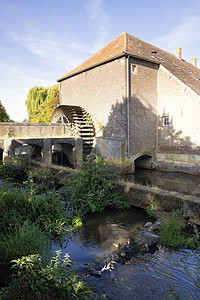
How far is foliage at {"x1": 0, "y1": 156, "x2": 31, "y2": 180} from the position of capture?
355 inches

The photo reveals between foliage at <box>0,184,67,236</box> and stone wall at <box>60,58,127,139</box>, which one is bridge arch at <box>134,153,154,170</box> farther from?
foliage at <box>0,184,67,236</box>

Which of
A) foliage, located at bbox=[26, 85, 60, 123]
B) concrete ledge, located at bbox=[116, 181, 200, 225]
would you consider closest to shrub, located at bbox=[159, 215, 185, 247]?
concrete ledge, located at bbox=[116, 181, 200, 225]

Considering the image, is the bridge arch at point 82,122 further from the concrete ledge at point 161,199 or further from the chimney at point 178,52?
the chimney at point 178,52

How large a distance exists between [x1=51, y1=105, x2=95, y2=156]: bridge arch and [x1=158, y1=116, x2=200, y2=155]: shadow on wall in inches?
176

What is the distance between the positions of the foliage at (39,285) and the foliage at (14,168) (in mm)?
6881

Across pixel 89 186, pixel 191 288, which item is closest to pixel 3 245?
pixel 191 288

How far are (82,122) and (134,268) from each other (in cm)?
1110

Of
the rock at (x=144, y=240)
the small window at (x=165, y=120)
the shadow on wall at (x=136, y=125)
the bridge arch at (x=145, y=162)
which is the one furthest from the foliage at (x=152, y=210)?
the small window at (x=165, y=120)

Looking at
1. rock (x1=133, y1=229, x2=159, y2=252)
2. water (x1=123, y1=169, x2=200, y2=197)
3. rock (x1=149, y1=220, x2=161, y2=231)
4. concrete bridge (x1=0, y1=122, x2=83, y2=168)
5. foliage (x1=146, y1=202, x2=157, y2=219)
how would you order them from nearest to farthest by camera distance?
rock (x1=133, y1=229, x2=159, y2=252), rock (x1=149, y1=220, x2=161, y2=231), foliage (x1=146, y1=202, x2=157, y2=219), water (x1=123, y1=169, x2=200, y2=197), concrete bridge (x1=0, y1=122, x2=83, y2=168)

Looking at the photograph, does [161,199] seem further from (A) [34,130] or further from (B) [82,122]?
(A) [34,130]

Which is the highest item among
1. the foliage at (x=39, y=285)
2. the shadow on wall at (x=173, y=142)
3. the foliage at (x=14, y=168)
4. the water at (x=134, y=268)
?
the shadow on wall at (x=173, y=142)

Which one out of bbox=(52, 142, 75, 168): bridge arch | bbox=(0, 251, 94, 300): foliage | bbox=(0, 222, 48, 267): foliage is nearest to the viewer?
bbox=(0, 251, 94, 300): foliage

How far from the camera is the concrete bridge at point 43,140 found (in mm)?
10594

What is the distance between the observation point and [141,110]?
12.7 meters
